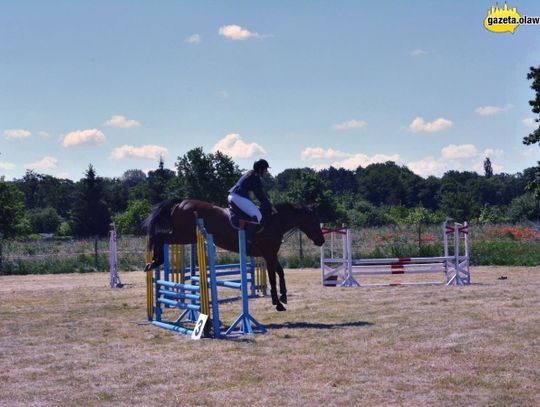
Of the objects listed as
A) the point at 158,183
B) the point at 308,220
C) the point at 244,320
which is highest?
the point at 158,183

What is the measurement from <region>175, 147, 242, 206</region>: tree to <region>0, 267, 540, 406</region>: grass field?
34473mm

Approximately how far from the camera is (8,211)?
30.7 m

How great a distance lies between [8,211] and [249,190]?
2421 cm

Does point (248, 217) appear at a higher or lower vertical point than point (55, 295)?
higher

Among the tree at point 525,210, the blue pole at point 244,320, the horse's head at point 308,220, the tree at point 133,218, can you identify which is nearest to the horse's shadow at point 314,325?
the blue pole at point 244,320

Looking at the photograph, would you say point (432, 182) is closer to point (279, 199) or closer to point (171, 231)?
point (279, 199)

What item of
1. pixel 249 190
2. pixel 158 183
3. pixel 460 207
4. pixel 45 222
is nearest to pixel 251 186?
pixel 249 190

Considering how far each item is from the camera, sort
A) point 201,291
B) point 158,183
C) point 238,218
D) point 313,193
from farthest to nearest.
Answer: point 158,183, point 313,193, point 238,218, point 201,291

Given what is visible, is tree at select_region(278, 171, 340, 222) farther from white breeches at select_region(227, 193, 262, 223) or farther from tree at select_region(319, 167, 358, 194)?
tree at select_region(319, 167, 358, 194)

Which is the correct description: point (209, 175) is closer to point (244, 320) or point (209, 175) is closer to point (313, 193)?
point (313, 193)

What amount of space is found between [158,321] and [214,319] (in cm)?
177

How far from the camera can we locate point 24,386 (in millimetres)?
5984

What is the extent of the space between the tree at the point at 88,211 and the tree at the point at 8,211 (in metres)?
27.8

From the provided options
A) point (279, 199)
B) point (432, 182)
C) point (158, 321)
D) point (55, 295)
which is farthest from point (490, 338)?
point (432, 182)
